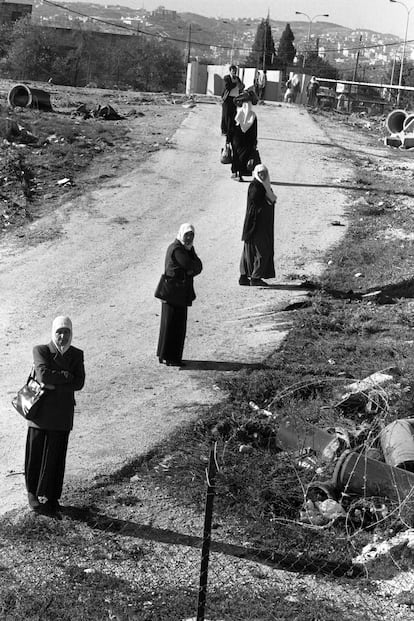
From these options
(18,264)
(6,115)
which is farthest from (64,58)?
(18,264)

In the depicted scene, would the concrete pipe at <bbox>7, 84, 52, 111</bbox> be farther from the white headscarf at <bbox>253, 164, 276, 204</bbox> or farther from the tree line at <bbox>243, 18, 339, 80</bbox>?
the tree line at <bbox>243, 18, 339, 80</bbox>

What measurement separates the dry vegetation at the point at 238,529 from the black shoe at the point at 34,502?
7 centimetres

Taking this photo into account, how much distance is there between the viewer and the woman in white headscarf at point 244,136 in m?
16.1

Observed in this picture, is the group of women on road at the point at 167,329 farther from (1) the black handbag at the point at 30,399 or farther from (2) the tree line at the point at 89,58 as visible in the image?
(2) the tree line at the point at 89,58

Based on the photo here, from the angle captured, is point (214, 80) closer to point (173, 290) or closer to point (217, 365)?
point (217, 365)

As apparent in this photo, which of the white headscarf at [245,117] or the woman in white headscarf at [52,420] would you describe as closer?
the woman in white headscarf at [52,420]

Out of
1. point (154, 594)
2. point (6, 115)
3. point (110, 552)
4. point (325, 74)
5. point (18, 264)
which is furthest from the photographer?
point (325, 74)

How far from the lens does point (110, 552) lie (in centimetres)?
637

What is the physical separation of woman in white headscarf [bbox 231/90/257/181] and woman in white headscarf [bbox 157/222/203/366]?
691cm

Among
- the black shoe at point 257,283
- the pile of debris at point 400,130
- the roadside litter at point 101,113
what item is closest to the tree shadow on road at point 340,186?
the black shoe at point 257,283

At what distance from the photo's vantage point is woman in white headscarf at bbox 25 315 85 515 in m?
6.83

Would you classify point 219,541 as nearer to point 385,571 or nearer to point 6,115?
point 385,571

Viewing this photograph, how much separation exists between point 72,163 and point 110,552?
13893 mm

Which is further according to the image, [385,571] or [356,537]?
[356,537]
